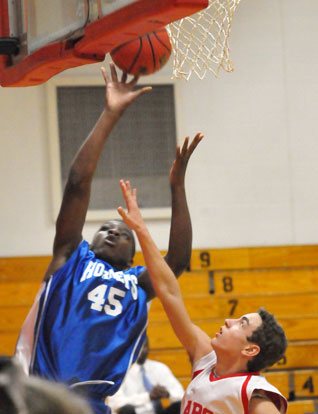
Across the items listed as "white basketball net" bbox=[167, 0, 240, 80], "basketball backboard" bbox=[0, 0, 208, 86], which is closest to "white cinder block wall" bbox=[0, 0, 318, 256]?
"white basketball net" bbox=[167, 0, 240, 80]

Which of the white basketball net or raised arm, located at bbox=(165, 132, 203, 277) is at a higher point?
the white basketball net

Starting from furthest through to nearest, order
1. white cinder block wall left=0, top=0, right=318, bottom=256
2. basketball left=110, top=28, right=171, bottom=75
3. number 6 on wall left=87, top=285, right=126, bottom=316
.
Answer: white cinder block wall left=0, top=0, right=318, bottom=256 < number 6 on wall left=87, top=285, right=126, bottom=316 < basketball left=110, top=28, right=171, bottom=75

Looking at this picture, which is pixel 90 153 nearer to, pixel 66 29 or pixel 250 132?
pixel 66 29

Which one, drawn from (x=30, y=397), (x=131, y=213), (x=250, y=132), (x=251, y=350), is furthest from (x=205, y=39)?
(x=30, y=397)

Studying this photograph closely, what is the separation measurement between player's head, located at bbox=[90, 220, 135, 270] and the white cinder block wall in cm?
317

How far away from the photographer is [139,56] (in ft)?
9.41

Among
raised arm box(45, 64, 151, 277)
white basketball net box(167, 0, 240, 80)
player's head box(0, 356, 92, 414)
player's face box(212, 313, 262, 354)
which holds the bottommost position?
player's face box(212, 313, 262, 354)

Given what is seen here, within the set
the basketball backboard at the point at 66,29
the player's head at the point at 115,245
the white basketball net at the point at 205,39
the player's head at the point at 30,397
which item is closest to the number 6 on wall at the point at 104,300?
the player's head at the point at 115,245

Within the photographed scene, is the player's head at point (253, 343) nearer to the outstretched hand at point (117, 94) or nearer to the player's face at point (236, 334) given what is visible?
the player's face at point (236, 334)

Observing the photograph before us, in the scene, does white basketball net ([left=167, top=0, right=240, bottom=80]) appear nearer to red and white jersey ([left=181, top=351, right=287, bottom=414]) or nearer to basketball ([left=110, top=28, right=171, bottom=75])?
basketball ([left=110, top=28, right=171, bottom=75])

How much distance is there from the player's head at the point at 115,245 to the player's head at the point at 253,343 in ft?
2.38

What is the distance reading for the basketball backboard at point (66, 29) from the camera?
2.24 metres

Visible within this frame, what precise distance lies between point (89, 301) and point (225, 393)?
73 centimetres

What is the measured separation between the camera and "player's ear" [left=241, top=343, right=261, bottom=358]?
8.90 ft
